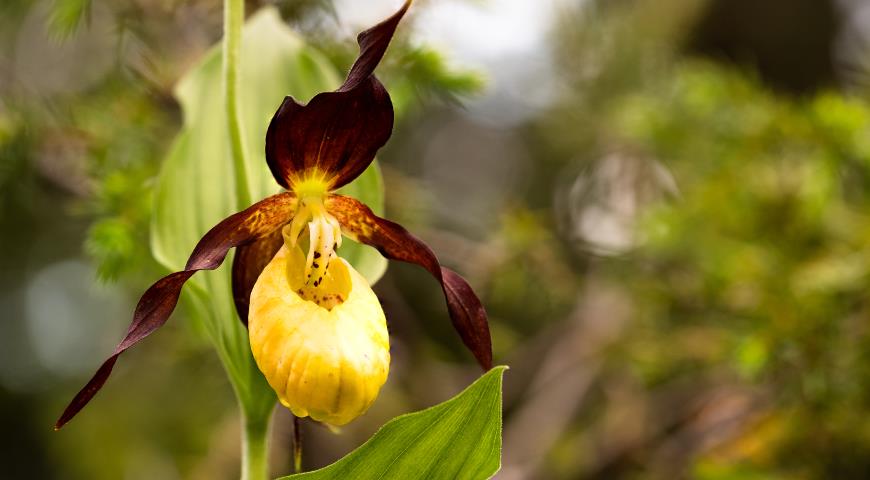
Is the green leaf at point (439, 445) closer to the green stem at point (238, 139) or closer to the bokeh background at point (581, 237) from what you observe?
the green stem at point (238, 139)

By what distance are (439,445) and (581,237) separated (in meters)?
1.62

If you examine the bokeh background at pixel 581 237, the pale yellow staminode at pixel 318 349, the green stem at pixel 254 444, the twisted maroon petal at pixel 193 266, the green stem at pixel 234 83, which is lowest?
the bokeh background at pixel 581 237

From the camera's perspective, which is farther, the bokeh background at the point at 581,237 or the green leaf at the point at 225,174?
the bokeh background at the point at 581,237

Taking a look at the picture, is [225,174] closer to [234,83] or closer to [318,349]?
[234,83]

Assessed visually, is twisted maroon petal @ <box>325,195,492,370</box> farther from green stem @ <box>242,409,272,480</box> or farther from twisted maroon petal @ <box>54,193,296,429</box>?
green stem @ <box>242,409,272,480</box>

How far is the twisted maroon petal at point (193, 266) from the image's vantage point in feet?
1.79

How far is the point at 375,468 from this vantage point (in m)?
0.58

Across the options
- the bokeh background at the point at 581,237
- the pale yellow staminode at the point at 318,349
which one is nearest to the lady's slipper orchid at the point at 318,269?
the pale yellow staminode at the point at 318,349

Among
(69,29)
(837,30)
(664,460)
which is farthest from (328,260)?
(837,30)

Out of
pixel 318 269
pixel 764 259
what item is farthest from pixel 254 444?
pixel 764 259

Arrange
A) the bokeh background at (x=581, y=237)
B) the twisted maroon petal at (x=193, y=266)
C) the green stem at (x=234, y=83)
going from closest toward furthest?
the twisted maroon petal at (x=193, y=266) < the green stem at (x=234, y=83) < the bokeh background at (x=581, y=237)

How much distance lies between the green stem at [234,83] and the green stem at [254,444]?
210 mm

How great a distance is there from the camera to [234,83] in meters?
0.67

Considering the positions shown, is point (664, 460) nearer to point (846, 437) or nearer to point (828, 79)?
point (846, 437)
